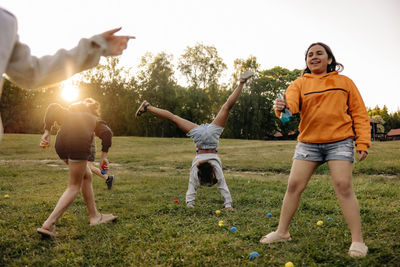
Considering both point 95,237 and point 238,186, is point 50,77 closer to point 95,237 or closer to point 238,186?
point 95,237

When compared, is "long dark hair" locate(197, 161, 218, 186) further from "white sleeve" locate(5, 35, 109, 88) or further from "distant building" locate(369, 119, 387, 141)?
"distant building" locate(369, 119, 387, 141)

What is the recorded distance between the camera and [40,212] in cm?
486

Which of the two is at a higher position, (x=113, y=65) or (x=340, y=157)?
(x=113, y=65)

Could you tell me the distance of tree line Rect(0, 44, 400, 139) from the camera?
41688 millimetres

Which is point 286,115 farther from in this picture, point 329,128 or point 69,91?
point 69,91

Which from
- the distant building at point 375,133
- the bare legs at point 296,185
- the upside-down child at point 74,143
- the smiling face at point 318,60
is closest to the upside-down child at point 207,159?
the upside-down child at point 74,143

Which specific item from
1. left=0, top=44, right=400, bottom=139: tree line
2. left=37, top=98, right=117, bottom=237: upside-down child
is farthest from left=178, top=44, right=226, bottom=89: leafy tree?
left=37, top=98, right=117, bottom=237: upside-down child

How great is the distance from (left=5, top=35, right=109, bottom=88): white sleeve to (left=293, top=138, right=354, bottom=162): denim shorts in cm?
229

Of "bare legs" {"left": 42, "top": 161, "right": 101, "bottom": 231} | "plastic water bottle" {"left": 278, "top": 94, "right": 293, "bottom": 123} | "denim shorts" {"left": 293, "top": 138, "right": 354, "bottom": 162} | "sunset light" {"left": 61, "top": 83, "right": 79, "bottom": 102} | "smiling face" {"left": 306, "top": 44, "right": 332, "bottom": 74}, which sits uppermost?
"sunset light" {"left": 61, "top": 83, "right": 79, "bottom": 102}

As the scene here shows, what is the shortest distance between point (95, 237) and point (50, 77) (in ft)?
8.20

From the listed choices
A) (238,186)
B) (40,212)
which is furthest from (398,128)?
(40,212)

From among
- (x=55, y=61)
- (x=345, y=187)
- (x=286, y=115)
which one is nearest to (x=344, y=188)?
(x=345, y=187)

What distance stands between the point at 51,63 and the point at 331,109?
2.63 m

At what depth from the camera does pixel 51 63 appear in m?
1.96
